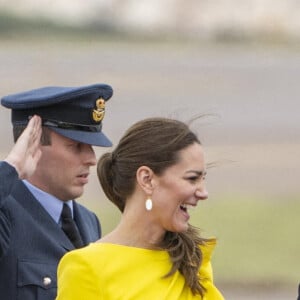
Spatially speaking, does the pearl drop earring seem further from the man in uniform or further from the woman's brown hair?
the man in uniform

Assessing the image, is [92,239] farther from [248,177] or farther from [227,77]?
[227,77]

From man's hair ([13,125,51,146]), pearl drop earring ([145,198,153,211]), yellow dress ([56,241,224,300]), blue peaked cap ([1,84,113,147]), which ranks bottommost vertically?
yellow dress ([56,241,224,300])

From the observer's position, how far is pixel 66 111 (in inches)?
Result: 181

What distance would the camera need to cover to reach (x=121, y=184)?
394 cm

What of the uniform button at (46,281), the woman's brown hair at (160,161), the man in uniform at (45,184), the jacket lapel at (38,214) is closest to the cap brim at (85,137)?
the man in uniform at (45,184)

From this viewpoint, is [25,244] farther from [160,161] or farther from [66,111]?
[160,161]

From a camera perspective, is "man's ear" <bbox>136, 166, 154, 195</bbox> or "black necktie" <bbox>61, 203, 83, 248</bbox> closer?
"man's ear" <bbox>136, 166, 154, 195</bbox>

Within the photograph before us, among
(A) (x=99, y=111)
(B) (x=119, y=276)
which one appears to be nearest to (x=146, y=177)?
(B) (x=119, y=276)

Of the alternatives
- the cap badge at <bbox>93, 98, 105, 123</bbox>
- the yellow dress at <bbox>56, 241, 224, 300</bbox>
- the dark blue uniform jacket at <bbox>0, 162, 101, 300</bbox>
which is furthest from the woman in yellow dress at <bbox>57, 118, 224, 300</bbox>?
the cap badge at <bbox>93, 98, 105, 123</bbox>

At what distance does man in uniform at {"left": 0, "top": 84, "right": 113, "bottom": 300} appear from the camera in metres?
4.26

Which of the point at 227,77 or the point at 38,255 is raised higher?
the point at 227,77

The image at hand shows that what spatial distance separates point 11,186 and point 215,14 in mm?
13328

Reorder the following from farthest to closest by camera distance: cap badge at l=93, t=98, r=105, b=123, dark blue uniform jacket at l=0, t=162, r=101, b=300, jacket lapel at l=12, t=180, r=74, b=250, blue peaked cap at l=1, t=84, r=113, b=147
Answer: cap badge at l=93, t=98, r=105, b=123 → blue peaked cap at l=1, t=84, r=113, b=147 → jacket lapel at l=12, t=180, r=74, b=250 → dark blue uniform jacket at l=0, t=162, r=101, b=300

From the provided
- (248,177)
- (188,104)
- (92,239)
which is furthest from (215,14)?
(92,239)
